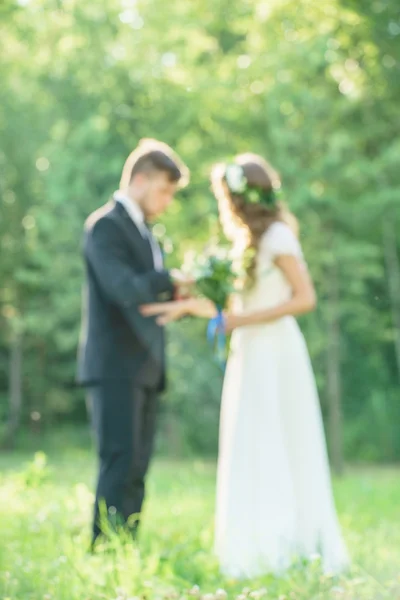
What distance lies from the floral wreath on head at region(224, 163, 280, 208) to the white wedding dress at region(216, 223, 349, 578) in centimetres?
17

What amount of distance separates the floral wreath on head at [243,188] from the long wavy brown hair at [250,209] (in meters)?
0.01

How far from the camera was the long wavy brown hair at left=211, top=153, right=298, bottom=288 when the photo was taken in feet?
16.9

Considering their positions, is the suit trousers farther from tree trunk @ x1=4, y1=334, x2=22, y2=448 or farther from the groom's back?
tree trunk @ x1=4, y1=334, x2=22, y2=448

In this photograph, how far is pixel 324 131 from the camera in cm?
1439

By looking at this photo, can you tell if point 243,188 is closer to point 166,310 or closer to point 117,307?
point 166,310

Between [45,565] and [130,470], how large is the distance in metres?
0.64

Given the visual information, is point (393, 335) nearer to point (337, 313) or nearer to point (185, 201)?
point (337, 313)

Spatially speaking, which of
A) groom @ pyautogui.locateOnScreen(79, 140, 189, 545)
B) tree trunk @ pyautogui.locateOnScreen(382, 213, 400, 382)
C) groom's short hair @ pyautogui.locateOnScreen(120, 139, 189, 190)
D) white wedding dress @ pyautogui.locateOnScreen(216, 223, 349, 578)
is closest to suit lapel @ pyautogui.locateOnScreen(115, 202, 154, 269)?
groom @ pyautogui.locateOnScreen(79, 140, 189, 545)

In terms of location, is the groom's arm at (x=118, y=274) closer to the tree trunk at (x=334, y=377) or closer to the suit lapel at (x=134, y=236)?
the suit lapel at (x=134, y=236)

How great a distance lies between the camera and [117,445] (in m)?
5.11

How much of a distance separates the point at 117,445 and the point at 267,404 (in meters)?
0.81

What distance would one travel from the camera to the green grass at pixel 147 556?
4188 mm

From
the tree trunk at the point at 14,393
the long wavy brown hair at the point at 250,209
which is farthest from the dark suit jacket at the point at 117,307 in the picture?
the tree trunk at the point at 14,393

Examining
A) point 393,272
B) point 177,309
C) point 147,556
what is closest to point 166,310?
point 177,309
